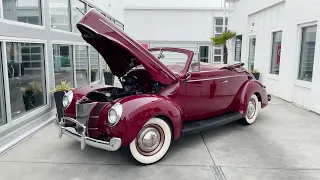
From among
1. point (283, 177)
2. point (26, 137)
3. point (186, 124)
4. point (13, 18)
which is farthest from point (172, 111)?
point (13, 18)

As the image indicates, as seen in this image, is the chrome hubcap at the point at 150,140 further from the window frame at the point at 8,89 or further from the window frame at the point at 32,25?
the window frame at the point at 32,25

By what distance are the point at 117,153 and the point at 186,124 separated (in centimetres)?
117

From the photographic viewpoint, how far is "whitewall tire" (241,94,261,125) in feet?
16.6

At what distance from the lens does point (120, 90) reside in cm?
409

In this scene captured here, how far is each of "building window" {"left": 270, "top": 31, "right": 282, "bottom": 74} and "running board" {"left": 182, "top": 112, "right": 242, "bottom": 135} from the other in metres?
4.99

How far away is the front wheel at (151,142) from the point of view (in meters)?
3.28

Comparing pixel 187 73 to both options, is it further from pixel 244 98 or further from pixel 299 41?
pixel 299 41

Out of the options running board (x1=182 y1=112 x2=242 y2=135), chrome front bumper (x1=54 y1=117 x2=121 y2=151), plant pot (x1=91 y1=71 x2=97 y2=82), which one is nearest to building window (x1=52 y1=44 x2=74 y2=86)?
plant pot (x1=91 y1=71 x2=97 y2=82)

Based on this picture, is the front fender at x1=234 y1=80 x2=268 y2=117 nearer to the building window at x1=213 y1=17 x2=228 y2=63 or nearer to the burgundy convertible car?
the burgundy convertible car

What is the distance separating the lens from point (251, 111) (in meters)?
5.15

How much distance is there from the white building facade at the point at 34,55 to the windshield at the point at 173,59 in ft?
7.55

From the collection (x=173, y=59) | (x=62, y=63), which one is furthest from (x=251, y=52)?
(x=62, y=63)

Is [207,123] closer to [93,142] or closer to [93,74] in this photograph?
[93,142]

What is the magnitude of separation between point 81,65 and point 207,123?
475cm
